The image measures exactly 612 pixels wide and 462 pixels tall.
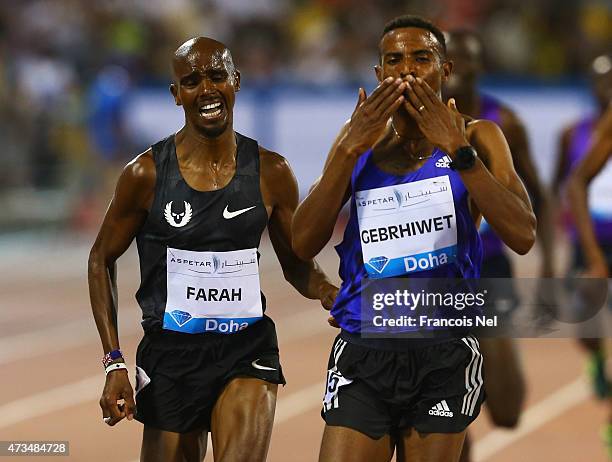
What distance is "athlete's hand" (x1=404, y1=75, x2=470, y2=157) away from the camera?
4164 millimetres

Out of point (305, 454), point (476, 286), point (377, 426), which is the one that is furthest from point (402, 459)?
point (305, 454)

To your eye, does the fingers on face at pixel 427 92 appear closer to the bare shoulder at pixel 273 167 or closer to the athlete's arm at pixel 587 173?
the bare shoulder at pixel 273 167

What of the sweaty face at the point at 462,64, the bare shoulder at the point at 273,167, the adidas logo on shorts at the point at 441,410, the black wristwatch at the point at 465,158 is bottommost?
the adidas logo on shorts at the point at 441,410

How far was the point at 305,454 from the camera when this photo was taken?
25.3ft

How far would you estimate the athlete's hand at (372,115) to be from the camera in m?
4.15

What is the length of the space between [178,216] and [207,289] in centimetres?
28

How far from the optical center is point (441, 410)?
14.3 ft

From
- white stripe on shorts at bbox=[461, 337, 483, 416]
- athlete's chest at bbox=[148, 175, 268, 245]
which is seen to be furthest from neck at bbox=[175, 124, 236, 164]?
white stripe on shorts at bbox=[461, 337, 483, 416]

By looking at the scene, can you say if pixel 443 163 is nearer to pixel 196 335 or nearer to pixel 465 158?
pixel 465 158

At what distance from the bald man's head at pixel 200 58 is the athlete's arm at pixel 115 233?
14.2 inches

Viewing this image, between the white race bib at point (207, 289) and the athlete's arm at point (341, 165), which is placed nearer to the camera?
the athlete's arm at point (341, 165)

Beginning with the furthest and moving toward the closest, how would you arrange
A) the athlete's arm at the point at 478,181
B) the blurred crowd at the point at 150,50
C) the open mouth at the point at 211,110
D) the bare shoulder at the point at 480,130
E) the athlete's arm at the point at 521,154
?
the blurred crowd at the point at 150,50 < the athlete's arm at the point at 521,154 < the open mouth at the point at 211,110 < the bare shoulder at the point at 480,130 < the athlete's arm at the point at 478,181

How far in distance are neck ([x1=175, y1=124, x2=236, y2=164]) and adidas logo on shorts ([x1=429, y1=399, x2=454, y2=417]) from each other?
3.95 feet

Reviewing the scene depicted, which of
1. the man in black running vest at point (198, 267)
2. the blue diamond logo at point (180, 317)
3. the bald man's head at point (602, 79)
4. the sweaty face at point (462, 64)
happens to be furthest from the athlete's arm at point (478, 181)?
the bald man's head at point (602, 79)
